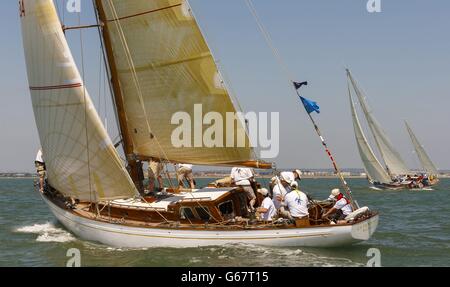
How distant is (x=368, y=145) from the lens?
69.1 metres

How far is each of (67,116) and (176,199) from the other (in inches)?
178

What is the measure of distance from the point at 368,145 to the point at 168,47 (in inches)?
2095

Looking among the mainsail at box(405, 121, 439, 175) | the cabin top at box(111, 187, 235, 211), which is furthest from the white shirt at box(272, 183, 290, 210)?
the mainsail at box(405, 121, 439, 175)

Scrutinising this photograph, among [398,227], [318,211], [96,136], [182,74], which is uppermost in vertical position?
[182,74]

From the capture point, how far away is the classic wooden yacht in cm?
1833

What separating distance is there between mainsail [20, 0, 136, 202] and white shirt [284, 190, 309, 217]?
5.26 metres

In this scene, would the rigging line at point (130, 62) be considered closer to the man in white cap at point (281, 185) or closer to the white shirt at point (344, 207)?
the man in white cap at point (281, 185)

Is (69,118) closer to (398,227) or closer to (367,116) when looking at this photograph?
(398,227)

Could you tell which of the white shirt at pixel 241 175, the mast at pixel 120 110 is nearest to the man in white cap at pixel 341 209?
the white shirt at pixel 241 175

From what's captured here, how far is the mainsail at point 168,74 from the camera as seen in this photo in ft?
63.4

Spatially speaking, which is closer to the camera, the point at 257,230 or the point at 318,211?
the point at 257,230

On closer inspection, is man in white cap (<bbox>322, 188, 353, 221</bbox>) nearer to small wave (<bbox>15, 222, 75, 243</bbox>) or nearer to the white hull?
the white hull
